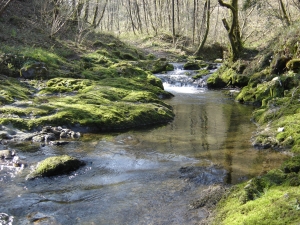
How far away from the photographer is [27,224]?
4.04 meters

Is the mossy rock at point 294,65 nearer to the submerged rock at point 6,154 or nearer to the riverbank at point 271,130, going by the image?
the riverbank at point 271,130

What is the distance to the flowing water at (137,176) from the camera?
430cm

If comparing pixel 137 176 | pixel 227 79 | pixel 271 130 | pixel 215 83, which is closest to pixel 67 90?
pixel 137 176

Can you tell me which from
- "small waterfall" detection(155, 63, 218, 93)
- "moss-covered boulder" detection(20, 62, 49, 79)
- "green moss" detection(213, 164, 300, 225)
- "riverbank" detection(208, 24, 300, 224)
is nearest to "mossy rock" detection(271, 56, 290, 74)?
"riverbank" detection(208, 24, 300, 224)

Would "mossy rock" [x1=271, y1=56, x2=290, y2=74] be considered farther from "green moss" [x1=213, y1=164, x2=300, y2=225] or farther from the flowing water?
"green moss" [x1=213, y1=164, x2=300, y2=225]

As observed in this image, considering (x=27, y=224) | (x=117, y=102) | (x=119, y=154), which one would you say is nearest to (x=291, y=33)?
(x=117, y=102)

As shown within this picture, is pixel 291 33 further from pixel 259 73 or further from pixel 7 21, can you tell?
pixel 7 21

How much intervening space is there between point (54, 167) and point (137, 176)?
4.54 ft

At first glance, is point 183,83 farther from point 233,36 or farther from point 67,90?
point 67,90

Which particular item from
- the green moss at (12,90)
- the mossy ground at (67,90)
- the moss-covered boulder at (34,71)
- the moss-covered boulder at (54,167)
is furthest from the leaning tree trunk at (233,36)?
the moss-covered boulder at (54,167)

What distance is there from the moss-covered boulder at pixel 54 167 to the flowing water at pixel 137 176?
0.42 feet

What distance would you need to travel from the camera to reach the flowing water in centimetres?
430

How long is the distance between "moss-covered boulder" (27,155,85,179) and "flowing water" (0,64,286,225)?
128 millimetres

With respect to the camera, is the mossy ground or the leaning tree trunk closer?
the mossy ground
